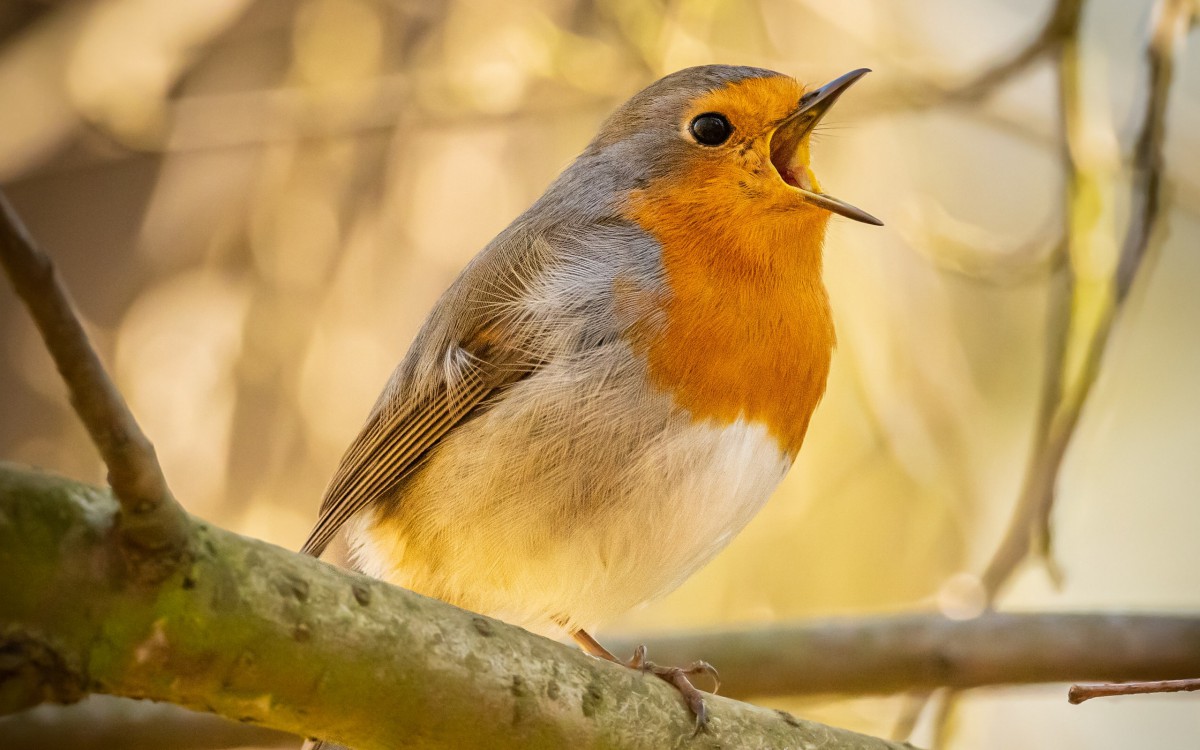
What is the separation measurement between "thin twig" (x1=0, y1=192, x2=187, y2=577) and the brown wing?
4.41ft

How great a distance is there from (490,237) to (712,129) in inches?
78.6

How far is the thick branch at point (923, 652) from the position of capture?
10.0 ft

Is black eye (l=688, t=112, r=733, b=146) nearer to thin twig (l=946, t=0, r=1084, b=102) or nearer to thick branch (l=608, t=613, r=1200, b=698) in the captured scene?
thin twig (l=946, t=0, r=1084, b=102)

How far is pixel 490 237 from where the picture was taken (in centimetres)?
487

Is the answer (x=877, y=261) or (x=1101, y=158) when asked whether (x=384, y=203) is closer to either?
(x=877, y=261)

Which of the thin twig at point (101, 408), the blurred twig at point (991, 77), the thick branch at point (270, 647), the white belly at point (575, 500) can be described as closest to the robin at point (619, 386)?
the white belly at point (575, 500)

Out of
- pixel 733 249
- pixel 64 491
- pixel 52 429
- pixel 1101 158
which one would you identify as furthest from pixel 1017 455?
pixel 64 491

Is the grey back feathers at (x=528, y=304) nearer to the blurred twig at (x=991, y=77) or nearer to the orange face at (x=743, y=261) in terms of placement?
the orange face at (x=743, y=261)

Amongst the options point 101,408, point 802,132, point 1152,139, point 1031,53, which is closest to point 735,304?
point 802,132

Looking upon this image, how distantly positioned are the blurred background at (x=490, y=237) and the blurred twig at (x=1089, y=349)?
2.54 ft

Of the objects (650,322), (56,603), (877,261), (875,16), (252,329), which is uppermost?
(875,16)

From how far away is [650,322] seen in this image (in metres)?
2.59

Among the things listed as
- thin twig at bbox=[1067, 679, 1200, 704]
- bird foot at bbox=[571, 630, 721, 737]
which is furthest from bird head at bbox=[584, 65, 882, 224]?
thin twig at bbox=[1067, 679, 1200, 704]

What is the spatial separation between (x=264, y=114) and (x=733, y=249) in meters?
2.68
